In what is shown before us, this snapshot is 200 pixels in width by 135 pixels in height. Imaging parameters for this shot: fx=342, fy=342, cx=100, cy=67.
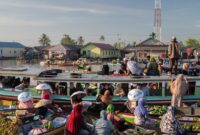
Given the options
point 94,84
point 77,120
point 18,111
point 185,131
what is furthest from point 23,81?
point 185,131

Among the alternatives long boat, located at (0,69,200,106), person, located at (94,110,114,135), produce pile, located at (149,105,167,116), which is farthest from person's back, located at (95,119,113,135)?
long boat, located at (0,69,200,106)

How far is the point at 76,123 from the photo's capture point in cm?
772

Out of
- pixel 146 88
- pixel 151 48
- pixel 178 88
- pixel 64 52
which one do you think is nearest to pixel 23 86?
pixel 146 88

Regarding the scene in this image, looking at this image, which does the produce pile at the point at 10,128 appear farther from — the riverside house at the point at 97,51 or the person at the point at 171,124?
the riverside house at the point at 97,51

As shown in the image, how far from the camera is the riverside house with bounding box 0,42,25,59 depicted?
8531 centimetres

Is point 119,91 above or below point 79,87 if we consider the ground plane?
below

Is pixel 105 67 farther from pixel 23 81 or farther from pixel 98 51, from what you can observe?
pixel 98 51

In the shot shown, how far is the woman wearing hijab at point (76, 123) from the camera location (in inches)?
303

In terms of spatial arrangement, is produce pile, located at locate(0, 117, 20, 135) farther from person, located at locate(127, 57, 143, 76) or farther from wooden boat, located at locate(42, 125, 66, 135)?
person, located at locate(127, 57, 143, 76)

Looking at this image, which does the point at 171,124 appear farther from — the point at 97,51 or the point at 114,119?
the point at 97,51

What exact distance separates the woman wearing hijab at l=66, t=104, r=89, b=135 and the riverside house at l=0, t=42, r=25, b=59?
262ft

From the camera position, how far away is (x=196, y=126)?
8.87 metres

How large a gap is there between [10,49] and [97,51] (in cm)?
2754

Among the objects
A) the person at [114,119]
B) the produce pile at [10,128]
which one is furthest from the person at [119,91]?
the produce pile at [10,128]
